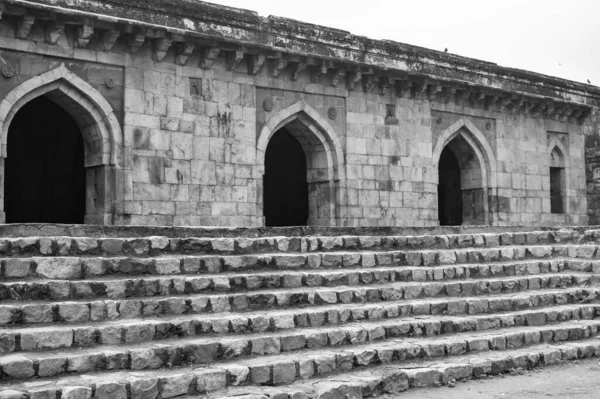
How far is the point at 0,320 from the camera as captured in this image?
211 inches

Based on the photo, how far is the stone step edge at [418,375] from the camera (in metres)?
5.39

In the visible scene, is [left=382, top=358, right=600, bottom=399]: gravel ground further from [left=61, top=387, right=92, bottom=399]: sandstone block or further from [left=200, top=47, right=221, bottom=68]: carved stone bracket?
[left=200, top=47, right=221, bottom=68]: carved stone bracket

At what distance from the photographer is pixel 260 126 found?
13.2 metres

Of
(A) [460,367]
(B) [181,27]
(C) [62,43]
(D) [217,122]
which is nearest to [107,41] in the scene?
(C) [62,43]

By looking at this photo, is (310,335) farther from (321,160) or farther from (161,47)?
(321,160)

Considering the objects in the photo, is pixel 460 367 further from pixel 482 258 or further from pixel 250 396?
pixel 482 258

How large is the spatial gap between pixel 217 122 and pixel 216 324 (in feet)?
22.8

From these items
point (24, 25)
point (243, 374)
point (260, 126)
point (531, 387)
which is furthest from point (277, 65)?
point (243, 374)

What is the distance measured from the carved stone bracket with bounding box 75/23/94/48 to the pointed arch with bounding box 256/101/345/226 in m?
4.22

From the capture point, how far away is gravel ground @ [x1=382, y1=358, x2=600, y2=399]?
5.94 metres

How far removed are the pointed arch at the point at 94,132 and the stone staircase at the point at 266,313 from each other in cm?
445

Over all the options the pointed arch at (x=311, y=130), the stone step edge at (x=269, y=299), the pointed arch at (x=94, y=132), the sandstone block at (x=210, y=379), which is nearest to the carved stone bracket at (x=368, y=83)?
the pointed arch at (x=311, y=130)

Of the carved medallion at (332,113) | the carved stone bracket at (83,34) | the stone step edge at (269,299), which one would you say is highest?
the carved stone bracket at (83,34)

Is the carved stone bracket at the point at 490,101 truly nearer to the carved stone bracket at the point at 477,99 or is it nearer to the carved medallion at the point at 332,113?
the carved stone bracket at the point at 477,99
